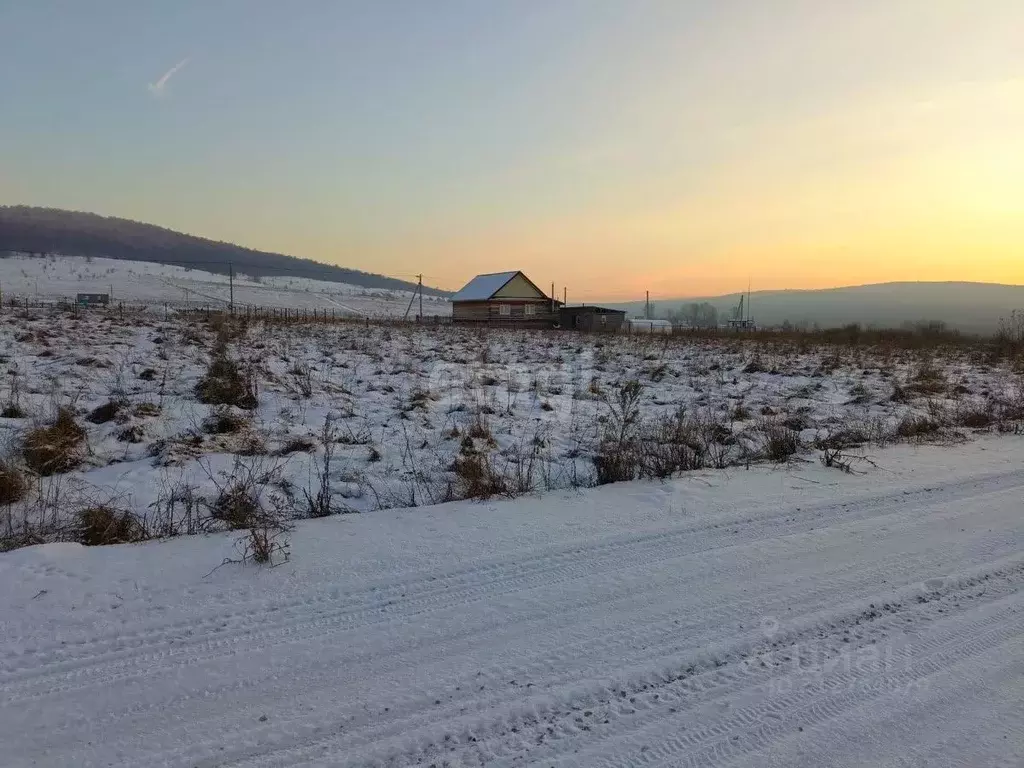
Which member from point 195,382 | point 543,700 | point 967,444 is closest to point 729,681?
point 543,700

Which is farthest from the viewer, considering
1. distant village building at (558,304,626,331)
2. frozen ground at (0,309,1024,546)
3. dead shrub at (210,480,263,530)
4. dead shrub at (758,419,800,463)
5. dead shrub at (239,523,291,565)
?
distant village building at (558,304,626,331)

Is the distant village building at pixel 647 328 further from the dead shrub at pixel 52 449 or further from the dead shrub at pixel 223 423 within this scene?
the dead shrub at pixel 52 449

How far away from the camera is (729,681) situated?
9.41 feet

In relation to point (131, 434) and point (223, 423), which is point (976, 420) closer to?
point (223, 423)

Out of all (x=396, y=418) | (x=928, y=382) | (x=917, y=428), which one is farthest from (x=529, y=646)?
(x=928, y=382)

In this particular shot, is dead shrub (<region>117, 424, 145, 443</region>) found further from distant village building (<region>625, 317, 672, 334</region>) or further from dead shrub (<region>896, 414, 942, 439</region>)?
distant village building (<region>625, 317, 672, 334</region>)

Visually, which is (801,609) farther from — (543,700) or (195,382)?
(195,382)

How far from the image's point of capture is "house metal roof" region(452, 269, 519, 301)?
178ft

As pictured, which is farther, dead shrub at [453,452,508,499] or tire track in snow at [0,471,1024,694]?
dead shrub at [453,452,508,499]

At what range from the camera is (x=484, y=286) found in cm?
5644

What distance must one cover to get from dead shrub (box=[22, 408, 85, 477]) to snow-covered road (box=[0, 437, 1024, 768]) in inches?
88.7

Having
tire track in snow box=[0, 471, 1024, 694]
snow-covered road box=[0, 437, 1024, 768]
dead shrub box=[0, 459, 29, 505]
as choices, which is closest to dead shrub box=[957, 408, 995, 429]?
tire track in snow box=[0, 471, 1024, 694]

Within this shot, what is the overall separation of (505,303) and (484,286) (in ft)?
13.7

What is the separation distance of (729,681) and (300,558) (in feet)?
9.41
